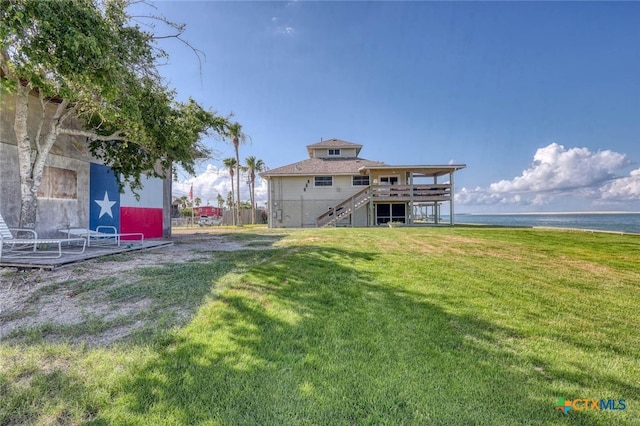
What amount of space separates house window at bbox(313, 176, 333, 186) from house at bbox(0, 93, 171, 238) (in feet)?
40.8

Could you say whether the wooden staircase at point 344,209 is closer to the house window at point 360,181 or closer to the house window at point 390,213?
the house window at point 360,181

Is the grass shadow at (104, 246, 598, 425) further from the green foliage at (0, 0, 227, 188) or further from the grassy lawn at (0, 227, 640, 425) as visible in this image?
the green foliage at (0, 0, 227, 188)

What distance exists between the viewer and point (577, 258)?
7.23 metres

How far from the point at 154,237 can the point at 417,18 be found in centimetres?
1570

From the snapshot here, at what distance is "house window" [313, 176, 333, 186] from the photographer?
22.6 meters

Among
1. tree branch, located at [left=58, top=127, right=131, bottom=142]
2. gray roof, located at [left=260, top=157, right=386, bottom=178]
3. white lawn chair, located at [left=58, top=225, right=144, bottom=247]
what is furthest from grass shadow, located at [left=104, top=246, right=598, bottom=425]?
gray roof, located at [left=260, top=157, right=386, bottom=178]

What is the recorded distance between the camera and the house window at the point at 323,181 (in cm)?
2256

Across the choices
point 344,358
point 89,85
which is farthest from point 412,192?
point 344,358

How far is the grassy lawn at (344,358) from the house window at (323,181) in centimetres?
1794

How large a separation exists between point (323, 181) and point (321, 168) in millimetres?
1138

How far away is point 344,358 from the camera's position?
2.58 meters

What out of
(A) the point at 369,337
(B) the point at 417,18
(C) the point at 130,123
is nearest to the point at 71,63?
(C) the point at 130,123

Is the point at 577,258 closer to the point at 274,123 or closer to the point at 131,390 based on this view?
the point at 131,390

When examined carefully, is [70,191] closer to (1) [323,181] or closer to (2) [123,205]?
(2) [123,205]
